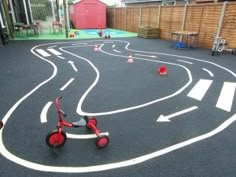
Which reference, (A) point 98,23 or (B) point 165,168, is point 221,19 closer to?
(B) point 165,168

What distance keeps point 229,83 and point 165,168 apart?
4.43 m

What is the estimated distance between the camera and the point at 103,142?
122 inches

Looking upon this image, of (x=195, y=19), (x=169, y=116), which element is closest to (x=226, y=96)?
(x=169, y=116)

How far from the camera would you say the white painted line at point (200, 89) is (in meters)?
5.07

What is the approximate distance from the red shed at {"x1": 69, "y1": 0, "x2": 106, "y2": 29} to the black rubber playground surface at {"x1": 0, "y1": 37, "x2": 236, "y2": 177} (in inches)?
615

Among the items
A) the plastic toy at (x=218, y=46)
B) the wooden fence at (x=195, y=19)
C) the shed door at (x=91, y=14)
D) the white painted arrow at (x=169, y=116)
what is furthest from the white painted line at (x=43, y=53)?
the shed door at (x=91, y=14)

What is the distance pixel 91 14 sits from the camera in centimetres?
2219

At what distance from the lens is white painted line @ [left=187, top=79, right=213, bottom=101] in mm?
5070

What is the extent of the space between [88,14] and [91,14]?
1.21ft

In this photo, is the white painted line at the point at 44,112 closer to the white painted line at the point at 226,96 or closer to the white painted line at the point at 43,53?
the white painted line at the point at 226,96

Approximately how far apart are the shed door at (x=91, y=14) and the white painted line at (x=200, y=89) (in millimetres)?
18575

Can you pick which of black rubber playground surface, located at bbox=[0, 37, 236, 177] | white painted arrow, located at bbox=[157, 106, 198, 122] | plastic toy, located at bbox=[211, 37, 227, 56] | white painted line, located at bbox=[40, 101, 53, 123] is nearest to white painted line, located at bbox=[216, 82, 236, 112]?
black rubber playground surface, located at bbox=[0, 37, 236, 177]

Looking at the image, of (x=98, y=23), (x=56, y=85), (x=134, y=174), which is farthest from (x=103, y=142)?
(x=98, y=23)

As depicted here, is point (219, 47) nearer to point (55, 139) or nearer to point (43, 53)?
point (43, 53)
